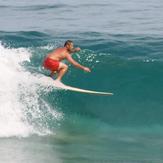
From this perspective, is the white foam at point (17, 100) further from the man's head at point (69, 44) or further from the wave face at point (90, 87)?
the man's head at point (69, 44)

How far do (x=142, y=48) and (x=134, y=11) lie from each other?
35.5 feet

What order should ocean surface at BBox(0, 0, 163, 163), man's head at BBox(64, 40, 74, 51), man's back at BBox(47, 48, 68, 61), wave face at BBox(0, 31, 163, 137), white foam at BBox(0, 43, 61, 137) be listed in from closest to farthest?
ocean surface at BBox(0, 0, 163, 163), man's head at BBox(64, 40, 74, 51), man's back at BBox(47, 48, 68, 61), white foam at BBox(0, 43, 61, 137), wave face at BBox(0, 31, 163, 137)

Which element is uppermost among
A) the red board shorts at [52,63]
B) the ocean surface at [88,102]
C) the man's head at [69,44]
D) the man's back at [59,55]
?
the man's head at [69,44]

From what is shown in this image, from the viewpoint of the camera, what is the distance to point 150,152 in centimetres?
1473

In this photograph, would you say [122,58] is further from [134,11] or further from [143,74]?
[134,11]

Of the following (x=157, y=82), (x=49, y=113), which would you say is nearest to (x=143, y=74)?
(x=157, y=82)

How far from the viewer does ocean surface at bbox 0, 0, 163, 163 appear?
14.9 m

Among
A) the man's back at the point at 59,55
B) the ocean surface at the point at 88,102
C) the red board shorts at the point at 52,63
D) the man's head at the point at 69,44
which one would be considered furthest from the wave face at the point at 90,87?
the man's head at the point at 69,44

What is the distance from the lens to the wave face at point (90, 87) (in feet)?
55.6

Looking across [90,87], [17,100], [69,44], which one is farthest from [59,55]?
[90,87]

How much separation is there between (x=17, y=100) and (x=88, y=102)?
108 inches

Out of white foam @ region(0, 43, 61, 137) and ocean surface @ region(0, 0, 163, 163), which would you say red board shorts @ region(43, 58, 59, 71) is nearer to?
ocean surface @ region(0, 0, 163, 163)

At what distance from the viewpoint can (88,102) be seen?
745 inches

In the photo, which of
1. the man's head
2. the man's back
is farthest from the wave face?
the man's head
